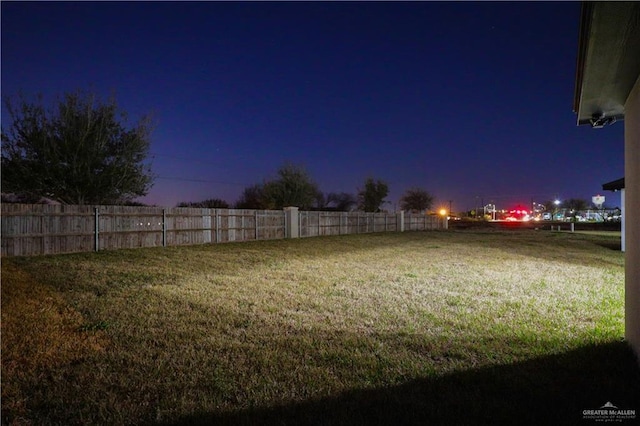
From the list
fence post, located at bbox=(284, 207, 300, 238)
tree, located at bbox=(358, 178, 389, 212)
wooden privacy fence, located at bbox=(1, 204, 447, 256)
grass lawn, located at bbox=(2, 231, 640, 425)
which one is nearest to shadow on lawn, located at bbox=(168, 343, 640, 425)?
grass lawn, located at bbox=(2, 231, 640, 425)

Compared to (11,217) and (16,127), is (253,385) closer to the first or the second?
(11,217)

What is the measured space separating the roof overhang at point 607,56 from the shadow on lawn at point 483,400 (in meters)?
2.79

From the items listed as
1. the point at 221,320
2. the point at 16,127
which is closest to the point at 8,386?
the point at 221,320

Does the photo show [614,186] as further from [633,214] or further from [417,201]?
[417,201]

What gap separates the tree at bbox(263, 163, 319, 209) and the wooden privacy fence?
12521 millimetres

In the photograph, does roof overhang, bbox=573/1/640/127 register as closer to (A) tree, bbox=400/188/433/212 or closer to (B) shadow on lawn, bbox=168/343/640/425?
(B) shadow on lawn, bbox=168/343/640/425

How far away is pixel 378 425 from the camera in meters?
2.56

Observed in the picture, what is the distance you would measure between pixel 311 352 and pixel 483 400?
1732 mm

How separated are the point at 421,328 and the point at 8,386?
4.33 metres

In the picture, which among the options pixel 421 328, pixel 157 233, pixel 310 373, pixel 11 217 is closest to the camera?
pixel 310 373

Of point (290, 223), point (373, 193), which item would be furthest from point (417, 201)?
point (290, 223)

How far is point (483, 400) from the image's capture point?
2869 millimetres

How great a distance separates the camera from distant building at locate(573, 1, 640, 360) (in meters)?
2.51

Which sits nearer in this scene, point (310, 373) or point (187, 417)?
point (187, 417)
